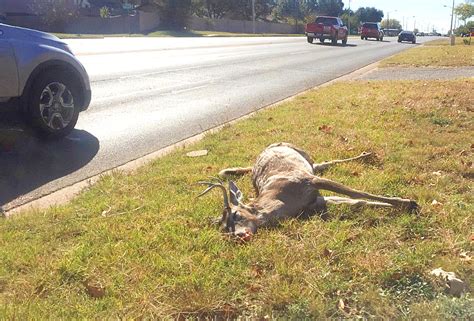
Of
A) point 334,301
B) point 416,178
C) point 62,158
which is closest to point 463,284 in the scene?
point 334,301

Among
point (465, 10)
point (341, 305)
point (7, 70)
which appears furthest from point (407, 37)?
point (341, 305)

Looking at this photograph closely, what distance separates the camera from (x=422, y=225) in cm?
370

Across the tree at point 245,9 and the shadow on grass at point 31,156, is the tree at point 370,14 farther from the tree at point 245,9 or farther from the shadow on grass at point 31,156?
the shadow on grass at point 31,156

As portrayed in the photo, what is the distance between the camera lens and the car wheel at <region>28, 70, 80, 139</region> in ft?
21.2

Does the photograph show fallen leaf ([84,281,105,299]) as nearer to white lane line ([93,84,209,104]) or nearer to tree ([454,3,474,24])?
white lane line ([93,84,209,104])

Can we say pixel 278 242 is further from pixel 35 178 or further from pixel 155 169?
pixel 35 178

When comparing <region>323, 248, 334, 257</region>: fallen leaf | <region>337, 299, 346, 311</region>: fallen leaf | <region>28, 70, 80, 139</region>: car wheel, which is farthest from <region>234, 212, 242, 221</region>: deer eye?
<region>28, 70, 80, 139</region>: car wheel

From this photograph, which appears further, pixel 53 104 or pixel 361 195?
pixel 53 104

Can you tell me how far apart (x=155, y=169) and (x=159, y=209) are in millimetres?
1339

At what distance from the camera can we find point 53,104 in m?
6.67

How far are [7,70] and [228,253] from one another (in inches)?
164

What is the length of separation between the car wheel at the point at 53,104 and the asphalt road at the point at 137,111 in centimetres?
21

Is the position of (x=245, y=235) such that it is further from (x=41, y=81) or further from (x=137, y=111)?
(x=137, y=111)

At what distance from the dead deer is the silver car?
3.41 meters
